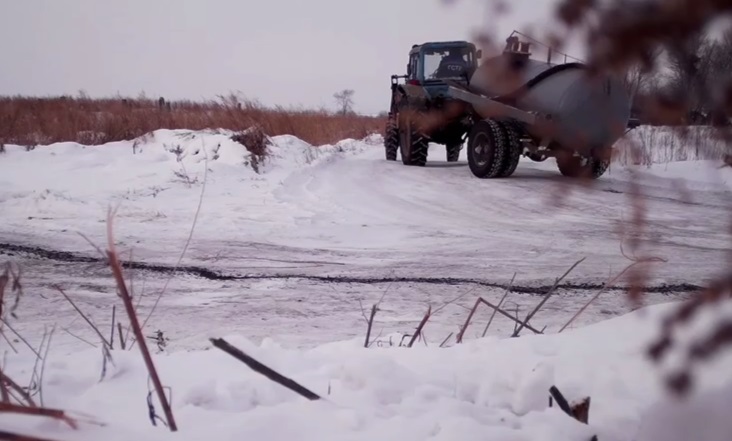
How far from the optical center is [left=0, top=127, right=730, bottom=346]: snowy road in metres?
3.61

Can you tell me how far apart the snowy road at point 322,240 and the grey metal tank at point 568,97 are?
0.16 metres

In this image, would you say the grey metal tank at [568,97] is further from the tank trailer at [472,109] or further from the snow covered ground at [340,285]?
the snow covered ground at [340,285]

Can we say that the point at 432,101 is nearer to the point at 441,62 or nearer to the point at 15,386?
the point at 441,62

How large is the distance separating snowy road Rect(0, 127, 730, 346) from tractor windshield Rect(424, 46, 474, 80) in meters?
3.46

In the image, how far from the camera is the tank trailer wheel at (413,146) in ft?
40.5

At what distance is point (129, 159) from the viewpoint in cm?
1009

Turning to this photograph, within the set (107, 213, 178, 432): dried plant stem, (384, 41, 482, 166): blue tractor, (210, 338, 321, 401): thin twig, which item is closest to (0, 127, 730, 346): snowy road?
(210, 338, 321, 401): thin twig

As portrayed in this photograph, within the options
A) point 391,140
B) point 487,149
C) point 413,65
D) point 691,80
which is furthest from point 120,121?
point 691,80

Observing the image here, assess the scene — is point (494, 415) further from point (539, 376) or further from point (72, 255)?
point (72, 255)

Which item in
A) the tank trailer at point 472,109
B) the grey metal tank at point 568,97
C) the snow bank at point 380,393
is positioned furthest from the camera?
the tank trailer at point 472,109

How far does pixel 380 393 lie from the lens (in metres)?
1.88

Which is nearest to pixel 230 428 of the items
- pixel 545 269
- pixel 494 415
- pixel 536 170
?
pixel 494 415

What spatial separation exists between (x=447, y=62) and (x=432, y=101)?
4.42 feet

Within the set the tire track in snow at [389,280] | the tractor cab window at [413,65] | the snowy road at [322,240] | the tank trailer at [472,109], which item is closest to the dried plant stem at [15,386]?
the snowy road at [322,240]
